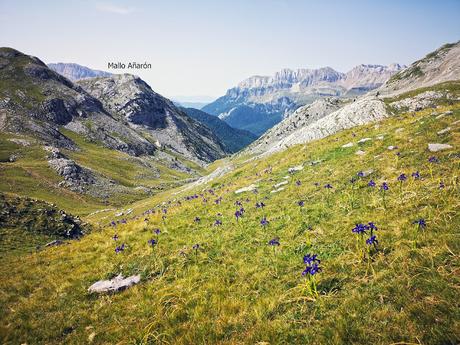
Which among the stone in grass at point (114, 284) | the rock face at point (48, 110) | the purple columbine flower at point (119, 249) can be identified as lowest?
the stone in grass at point (114, 284)

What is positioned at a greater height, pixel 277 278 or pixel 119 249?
pixel 119 249

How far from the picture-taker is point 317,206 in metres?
13.4

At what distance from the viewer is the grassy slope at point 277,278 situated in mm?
6184

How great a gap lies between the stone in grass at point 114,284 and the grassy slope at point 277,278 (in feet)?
1.18

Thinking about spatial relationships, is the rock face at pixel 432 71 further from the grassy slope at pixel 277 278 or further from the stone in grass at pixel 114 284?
the stone in grass at pixel 114 284

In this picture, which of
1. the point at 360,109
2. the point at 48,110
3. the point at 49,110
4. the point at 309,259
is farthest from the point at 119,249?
the point at 49,110

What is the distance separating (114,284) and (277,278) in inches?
237

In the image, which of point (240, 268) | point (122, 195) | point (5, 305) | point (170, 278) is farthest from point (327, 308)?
point (122, 195)

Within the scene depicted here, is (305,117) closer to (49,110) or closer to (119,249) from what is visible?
(119,249)

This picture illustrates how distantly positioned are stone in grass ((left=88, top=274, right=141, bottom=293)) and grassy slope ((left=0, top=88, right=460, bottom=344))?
36cm

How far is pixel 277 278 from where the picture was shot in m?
8.70

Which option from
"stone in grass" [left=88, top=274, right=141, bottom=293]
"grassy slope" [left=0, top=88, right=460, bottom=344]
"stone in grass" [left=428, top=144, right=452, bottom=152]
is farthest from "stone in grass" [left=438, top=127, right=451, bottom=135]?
"stone in grass" [left=88, top=274, right=141, bottom=293]

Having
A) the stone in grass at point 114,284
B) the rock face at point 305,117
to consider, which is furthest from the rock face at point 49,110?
the stone in grass at point 114,284

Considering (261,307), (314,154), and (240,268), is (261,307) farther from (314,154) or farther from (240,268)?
(314,154)
